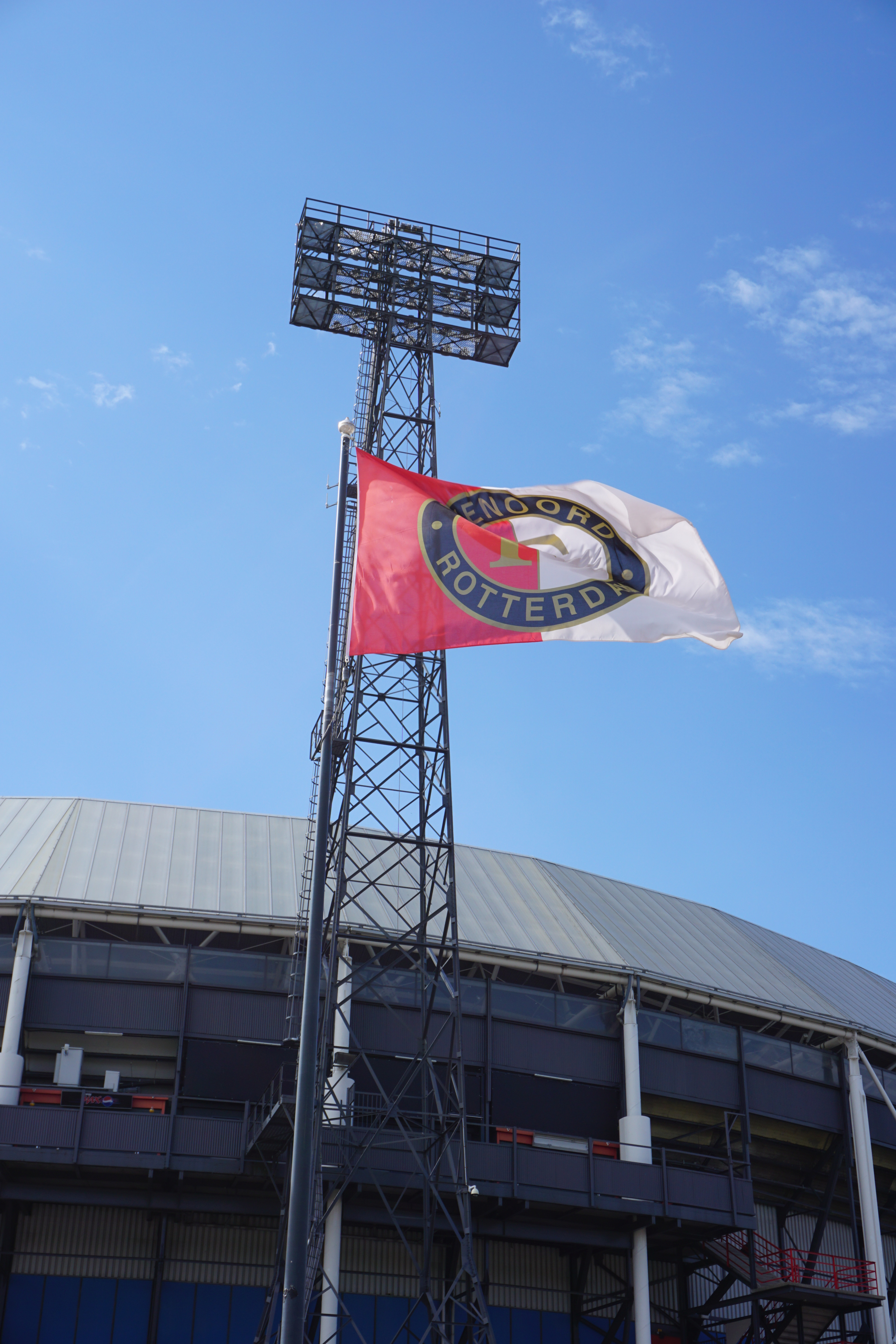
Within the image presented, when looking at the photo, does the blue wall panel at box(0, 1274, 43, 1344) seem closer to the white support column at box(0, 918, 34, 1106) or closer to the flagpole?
the white support column at box(0, 918, 34, 1106)

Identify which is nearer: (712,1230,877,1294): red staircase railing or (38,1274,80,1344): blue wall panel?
(38,1274,80,1344): blue wall panel

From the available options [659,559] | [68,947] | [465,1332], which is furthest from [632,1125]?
[659,559]

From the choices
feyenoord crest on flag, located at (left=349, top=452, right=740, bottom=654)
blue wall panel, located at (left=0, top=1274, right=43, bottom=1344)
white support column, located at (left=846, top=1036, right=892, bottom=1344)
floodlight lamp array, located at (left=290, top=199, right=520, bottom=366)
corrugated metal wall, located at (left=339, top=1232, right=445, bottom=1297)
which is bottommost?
blue wall panel, located at (left=0, top=1274, right=43, bottom=1344)

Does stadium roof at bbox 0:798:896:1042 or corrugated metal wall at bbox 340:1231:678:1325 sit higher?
stadium roof at bbox 0:798:896:1042

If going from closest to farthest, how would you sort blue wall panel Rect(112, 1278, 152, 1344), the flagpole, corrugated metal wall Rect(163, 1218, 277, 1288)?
the flagpole → blue wall panel Rect(112, 1278, 152, 1344) → corrugated metal wall Rect(163, 1218, 277, 1288)

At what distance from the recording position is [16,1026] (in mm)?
37281

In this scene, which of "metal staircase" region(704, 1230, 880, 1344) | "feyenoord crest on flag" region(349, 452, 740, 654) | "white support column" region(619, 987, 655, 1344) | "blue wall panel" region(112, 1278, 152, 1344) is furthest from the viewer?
"metal staircase" region(704, 1230, 880, 1344)

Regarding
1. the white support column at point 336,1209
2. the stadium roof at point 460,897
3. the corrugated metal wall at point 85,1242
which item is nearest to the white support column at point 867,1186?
the stadium roof at point 460,897

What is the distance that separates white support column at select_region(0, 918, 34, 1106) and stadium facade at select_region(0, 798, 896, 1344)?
110 millimetres

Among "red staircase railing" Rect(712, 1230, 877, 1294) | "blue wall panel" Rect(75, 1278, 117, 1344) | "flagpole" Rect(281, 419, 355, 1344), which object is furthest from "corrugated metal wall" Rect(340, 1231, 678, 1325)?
"flagpole" Rect(281, 419, 355, 1344)

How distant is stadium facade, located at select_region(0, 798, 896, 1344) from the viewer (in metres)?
36.3

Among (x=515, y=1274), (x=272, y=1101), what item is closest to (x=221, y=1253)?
(x=272, y=1101)

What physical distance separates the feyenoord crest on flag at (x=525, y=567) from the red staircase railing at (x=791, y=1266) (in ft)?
77.2

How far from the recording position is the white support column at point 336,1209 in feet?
110
